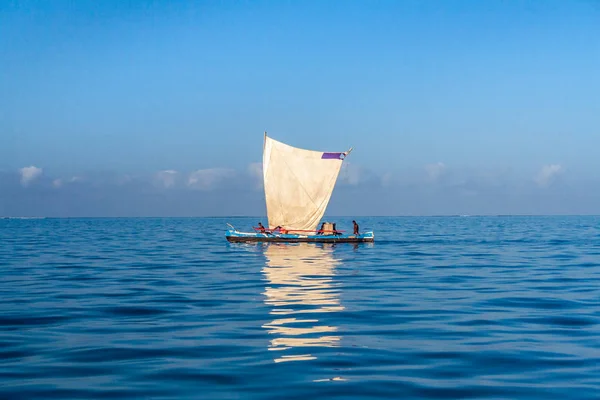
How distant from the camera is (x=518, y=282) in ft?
93.1

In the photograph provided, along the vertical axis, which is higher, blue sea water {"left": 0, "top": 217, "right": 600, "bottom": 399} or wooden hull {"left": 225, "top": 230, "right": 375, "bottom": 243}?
wooden hull {"left": 225, "top": 230, "right": 375, "bottom": 243}

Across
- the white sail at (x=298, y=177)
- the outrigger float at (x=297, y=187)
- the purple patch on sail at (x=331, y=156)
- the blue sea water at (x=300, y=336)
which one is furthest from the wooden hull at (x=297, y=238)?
the blue sea water at (x=300, y=336)

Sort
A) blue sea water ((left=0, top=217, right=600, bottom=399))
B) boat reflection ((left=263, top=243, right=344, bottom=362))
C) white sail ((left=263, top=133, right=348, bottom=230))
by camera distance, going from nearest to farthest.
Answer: blue sea water ((left=0, top=217, right=600, bottom=399)), boat reflection ((left=263, top=243, right=344, bottom=362)), white sail ((left=263, top=133, right=348, bottom=230))

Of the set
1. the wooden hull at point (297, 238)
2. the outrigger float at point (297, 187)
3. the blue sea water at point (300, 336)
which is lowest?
the blue sea water at point (300, 336)

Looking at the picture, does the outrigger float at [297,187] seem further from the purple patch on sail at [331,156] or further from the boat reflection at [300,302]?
the boat reflection at [300,302]

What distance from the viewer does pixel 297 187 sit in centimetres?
5991

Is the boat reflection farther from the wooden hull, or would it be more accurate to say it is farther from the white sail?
the wooden hull

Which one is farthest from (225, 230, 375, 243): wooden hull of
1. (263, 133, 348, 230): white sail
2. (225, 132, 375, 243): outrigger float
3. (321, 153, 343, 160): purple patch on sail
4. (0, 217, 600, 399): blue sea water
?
(0, 217, 600, 399): blue sea water

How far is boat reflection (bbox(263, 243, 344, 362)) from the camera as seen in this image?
14.8m

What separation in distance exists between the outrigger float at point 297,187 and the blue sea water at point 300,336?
2830 cm

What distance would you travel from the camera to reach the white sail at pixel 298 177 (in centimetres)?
5991

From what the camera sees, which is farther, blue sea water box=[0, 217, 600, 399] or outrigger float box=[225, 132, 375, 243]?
outrigger float box=[225, 132, 375, 243]

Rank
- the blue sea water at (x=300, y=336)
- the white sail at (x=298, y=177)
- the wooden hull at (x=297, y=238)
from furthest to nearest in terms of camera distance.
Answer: the wooden hull at (x=297, y=238) → the white sail at (x=298, y=177) → the blue sea water at (x=300, y=336)

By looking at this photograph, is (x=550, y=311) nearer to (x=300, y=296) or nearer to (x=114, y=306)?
(x=300, y=296)
